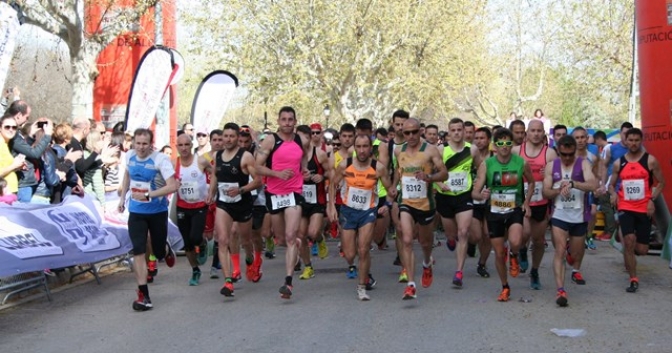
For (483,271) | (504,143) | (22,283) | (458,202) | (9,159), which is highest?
(9,159)

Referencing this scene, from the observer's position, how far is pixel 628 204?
12.0 m

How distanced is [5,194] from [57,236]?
762mm

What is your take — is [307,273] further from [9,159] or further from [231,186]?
[9,159]

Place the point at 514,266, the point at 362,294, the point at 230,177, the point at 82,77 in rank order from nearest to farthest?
the point at 362,294, the point at 230,177, the point at 514,266, the point at 82,77

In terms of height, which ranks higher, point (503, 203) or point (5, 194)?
point (5, 194)

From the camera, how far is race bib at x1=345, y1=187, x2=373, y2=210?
11312 mm

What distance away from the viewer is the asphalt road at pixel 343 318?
843cm

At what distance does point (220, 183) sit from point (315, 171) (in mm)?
1356

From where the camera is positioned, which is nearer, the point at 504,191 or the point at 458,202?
the point at 504,191

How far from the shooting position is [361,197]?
11.3 m

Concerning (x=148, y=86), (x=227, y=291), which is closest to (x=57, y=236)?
(x=227, y=291)

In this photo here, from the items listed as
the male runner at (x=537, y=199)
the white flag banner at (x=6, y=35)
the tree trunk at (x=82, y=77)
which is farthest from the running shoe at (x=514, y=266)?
the tree trunk at (x=82, y=77)

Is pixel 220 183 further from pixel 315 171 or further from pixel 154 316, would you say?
pixel 154 316

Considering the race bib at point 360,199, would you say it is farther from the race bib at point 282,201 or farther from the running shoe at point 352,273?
the running shoe at point 352,273
